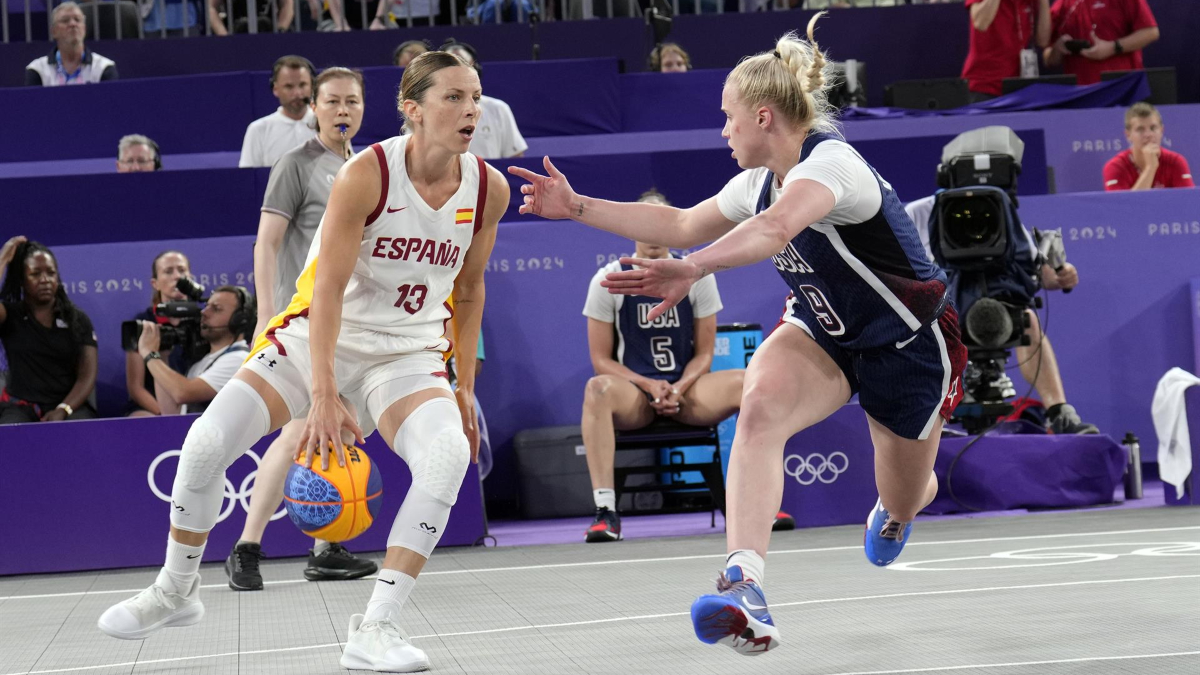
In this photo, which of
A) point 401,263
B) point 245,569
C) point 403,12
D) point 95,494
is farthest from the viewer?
point 403,12

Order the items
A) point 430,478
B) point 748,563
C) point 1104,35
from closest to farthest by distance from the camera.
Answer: point 748,563 → point 430,478 → point 1104,35

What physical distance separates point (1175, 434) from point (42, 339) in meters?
5.63

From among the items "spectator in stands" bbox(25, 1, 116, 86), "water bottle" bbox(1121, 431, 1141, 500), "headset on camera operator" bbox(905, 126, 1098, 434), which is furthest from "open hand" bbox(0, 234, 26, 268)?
"water bottle" bbox(1121, 431, 1141, 500)

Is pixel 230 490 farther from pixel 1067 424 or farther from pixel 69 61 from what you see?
pixel 69 61

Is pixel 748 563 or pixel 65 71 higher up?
pixel 65 71

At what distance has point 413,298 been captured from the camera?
3.64 meters

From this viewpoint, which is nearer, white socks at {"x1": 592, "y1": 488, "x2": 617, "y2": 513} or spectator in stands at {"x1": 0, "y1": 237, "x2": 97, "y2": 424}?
white socks at {"x1": 592, "y1": 488, "x2": 617, "y2": 513}

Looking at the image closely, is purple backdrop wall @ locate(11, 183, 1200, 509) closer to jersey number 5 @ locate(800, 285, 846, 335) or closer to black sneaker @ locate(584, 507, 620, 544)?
black sneaker @ locate(584, 507, 620, 544)

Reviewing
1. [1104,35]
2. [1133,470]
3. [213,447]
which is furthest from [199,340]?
[1104,35]

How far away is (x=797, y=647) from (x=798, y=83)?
142cm

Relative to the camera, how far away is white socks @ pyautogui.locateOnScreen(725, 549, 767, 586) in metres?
3.03

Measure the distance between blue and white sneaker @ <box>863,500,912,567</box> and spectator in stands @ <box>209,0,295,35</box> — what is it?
25.1ft

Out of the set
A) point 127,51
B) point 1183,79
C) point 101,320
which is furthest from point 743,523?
point 1183,79

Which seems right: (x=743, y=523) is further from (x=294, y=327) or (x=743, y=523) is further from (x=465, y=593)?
→ (x=465, y=593)
